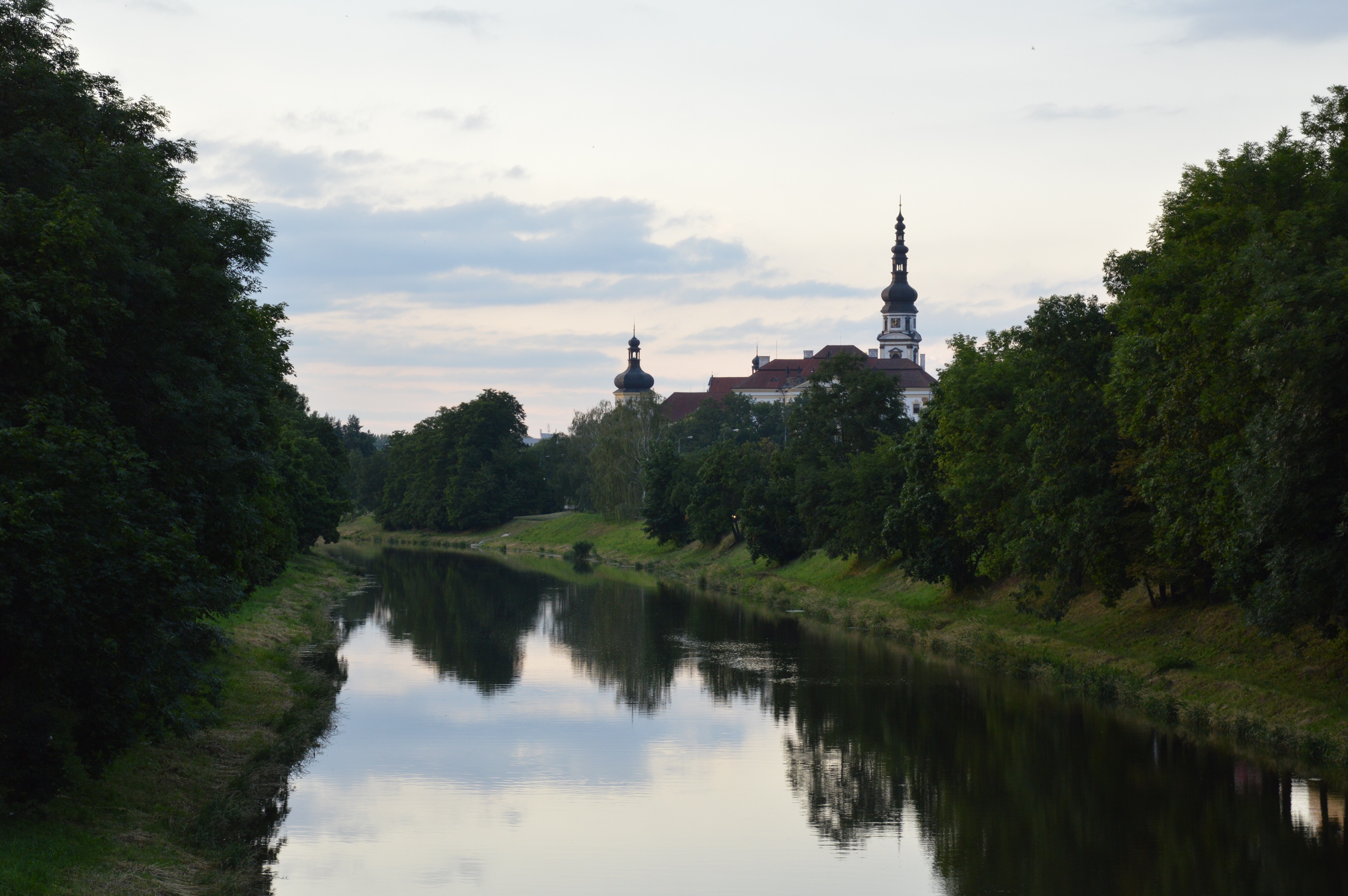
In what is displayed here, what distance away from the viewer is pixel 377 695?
31906mm

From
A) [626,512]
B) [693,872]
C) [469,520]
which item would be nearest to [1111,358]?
[693,872]

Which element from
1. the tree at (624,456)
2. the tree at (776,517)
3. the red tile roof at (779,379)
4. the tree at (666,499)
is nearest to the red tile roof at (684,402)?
the red tile roof at (779,379)

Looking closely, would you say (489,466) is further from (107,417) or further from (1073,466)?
(107,417)

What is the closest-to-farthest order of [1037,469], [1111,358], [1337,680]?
[1337,680], [1111,358], [1037,469]

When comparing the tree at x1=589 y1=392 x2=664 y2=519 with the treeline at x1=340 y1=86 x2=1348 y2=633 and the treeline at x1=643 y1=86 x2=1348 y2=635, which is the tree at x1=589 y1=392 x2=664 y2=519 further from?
the treeline at x1=643 y1=86 x2=1348 y2=635

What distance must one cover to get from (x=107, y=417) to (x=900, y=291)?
159594 millimetres

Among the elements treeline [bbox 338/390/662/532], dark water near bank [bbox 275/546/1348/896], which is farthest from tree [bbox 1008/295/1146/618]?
treeline [bbox 338/390/662/532]

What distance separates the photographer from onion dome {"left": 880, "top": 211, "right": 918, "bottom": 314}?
16975cm

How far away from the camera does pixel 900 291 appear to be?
170 meters

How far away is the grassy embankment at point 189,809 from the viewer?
45.3 feet

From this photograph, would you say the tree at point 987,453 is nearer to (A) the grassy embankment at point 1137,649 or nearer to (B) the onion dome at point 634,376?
(A) the grassy embankment at point 1137,649

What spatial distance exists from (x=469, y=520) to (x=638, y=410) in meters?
20.8

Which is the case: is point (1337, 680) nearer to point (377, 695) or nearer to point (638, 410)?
point (377, 695)

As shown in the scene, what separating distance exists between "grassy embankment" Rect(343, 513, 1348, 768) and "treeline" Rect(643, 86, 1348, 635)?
1.04 meters
